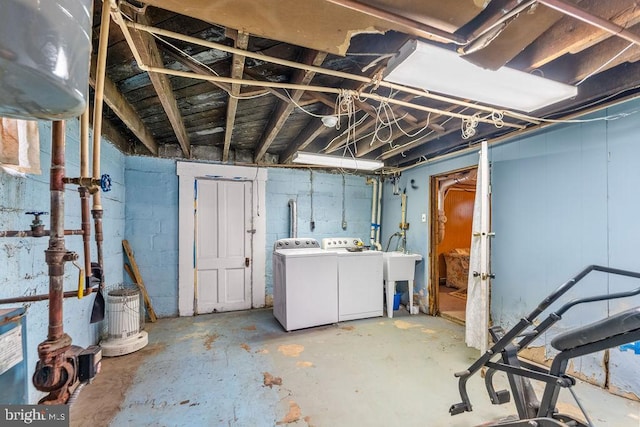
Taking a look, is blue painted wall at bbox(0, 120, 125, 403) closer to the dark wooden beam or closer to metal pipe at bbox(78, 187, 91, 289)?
metal pipe at bbox(78, 187, 91, 289)

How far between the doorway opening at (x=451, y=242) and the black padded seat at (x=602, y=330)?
2.63m

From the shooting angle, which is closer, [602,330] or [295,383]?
[602,330]

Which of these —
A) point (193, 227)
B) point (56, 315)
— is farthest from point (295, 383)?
point (193, 227)

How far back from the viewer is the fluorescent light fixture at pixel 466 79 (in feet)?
4.83

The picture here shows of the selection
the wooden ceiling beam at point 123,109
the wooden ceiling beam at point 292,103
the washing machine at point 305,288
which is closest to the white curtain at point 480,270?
the washing machine at point 305,288

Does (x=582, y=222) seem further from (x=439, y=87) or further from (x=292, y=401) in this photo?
(x=292, y=401)

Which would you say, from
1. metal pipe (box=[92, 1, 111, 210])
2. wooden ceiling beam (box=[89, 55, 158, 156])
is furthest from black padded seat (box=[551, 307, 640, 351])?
wooden ceiling beam (box=[89, 55, 158, 156])

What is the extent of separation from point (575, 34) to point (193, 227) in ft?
14.1

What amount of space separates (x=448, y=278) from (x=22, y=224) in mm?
6628

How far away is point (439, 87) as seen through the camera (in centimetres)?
181

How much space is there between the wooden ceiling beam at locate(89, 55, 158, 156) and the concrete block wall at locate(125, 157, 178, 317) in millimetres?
382

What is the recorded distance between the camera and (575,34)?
5.07 feet

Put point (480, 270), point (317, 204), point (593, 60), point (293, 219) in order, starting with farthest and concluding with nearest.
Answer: point (317, 204) < point (293, 219) < point (480, 270) < point (593, 60)

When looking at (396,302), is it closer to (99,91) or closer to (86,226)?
(86,226)
